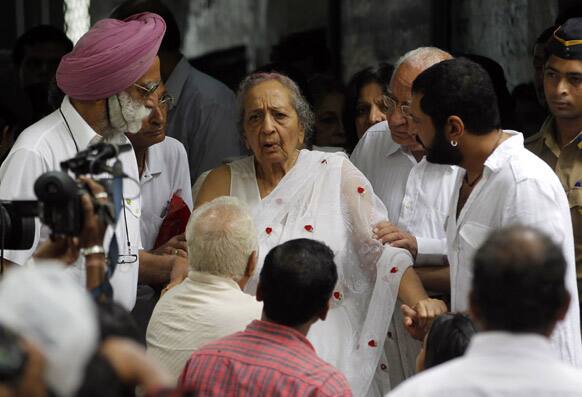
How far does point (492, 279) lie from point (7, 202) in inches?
62.1

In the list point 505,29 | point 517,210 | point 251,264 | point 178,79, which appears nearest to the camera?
point 517,210

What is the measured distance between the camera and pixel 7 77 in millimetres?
7762

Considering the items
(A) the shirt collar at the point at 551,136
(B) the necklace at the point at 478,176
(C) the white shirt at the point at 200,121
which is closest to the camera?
(B) the necklace at the point at 478,176

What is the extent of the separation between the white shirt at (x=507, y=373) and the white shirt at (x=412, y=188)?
2375 millimetres

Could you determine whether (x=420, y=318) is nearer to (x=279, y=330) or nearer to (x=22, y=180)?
(x=279, y=330)

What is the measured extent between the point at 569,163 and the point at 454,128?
3.69 ft

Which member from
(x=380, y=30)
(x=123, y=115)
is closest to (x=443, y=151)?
(x=123, y=115)

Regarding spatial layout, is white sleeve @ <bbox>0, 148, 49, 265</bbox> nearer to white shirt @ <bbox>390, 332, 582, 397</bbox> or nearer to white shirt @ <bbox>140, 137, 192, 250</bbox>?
white shirt @ <bbox>140, 137, 192, 250</bbox>

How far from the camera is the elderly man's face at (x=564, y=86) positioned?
530 cm

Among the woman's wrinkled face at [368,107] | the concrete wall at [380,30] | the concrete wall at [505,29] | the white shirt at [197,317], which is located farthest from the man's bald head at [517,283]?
the concrete wall at [380,30]

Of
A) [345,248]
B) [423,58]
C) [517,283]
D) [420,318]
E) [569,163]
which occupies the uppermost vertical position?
[423,58]

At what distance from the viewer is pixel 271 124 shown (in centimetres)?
529

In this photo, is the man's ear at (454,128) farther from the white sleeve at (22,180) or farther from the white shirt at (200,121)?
the white shirt at (200,121)

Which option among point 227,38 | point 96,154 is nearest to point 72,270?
point 96,154
